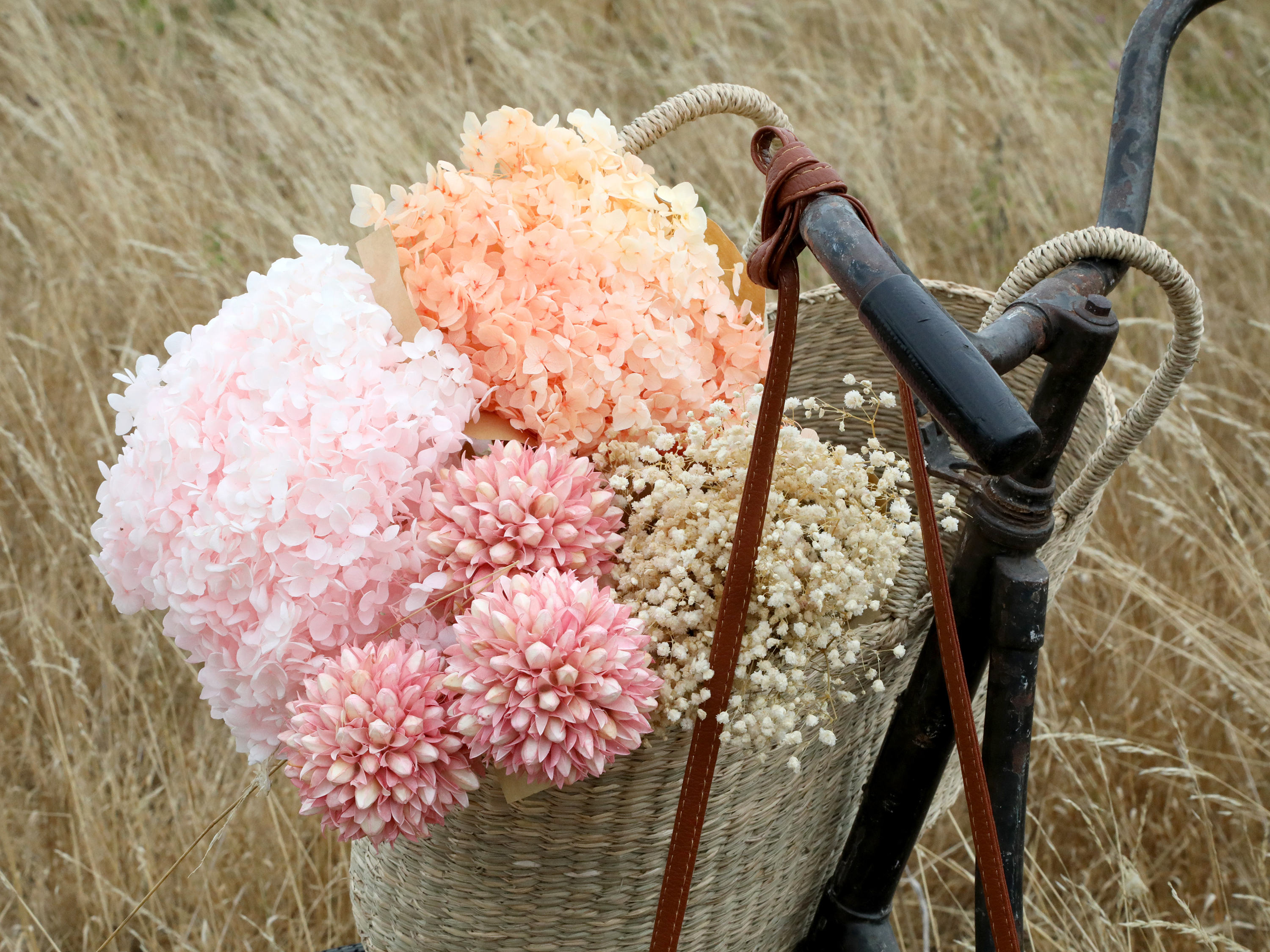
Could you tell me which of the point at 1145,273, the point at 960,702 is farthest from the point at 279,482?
the point at 1145,273

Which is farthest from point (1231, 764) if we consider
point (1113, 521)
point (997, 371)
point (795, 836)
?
point (997, 371)

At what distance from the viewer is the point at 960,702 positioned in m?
0.66

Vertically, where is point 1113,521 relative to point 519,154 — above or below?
below

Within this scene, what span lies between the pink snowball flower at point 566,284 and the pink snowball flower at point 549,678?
202 millimetres

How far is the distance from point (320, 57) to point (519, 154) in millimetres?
2140

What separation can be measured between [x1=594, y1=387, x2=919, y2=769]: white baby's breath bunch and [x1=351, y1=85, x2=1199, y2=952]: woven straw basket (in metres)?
0.06

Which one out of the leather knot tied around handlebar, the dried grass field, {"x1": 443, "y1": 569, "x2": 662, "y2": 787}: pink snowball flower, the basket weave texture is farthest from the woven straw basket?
the dried grass field

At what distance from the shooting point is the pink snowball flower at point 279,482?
722mm

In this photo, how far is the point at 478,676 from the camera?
0.64 m

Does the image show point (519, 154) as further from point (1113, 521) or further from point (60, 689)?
point (1113, 521)

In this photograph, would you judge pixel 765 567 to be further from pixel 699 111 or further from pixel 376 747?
pixel 699 111

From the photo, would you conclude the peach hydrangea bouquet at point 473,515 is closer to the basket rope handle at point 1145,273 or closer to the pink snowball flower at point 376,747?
the pink snowball flower at point 376,747

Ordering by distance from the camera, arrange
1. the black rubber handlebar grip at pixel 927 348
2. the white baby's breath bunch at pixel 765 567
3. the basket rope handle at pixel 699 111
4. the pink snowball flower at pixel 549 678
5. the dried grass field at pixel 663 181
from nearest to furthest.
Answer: the black rubber handlebar grip at pixel 927 348
the pink snowball flower at pixel 549 678
the white baby's breath bunch at pixel 765 567
the basket rope handle at pixel 699 111
the dried grass field at pixel 663 181

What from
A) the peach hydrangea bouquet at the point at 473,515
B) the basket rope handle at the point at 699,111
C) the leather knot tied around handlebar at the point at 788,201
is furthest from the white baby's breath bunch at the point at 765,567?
the basket rope handle at the point at 699,111
